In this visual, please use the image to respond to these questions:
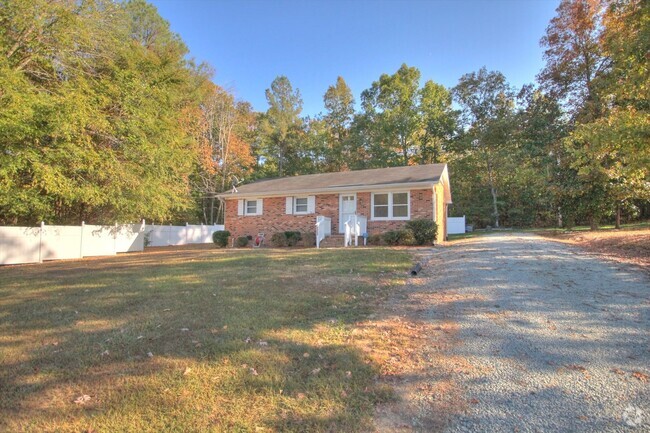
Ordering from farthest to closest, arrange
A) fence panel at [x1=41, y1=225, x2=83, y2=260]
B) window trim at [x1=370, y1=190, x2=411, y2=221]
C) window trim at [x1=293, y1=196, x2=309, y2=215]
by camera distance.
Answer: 1. window trim at [x1=293, y1=196, x2=309, y2=215]
2. window trim at [x1=370, y1=190, x2=411, y2=221]
3. fence panel at [x1=41, y1=225, x2=83, y2=260]

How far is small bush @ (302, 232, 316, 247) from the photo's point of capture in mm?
16625

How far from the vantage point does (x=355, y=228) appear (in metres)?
15.5

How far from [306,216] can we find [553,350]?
1436cm

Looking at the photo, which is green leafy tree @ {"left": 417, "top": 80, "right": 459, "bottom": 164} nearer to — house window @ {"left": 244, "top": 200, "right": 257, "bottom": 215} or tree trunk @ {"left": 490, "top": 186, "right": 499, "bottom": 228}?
tree trunk @ {"left": 490, "top": 186, "right": 499, "bottom": 228}

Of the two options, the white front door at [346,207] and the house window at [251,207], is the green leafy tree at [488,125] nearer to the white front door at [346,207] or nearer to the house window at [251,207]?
the white front door at [346,207]

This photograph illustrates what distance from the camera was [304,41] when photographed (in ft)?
57.9

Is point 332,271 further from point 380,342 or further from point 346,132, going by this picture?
point 346,132

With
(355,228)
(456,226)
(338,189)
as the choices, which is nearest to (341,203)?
(338,189)

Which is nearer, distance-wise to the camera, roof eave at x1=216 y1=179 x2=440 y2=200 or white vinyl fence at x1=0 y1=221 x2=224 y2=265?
white vinyl fence at x1=0 y1=221 x2=224 y2=265

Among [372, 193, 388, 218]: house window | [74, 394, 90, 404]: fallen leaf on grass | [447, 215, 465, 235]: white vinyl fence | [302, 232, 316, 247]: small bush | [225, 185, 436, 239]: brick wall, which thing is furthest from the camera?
[447, 215, 465, 235]: white vinyl fence

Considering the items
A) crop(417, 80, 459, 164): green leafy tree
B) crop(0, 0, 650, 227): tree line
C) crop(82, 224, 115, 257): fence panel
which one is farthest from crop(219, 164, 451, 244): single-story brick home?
crop(417, 80, 459, 164): green leafy tree

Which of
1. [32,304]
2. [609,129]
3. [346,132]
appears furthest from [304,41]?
[346,132]

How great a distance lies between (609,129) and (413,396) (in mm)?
9992

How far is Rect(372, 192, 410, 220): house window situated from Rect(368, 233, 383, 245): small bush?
1.15m
